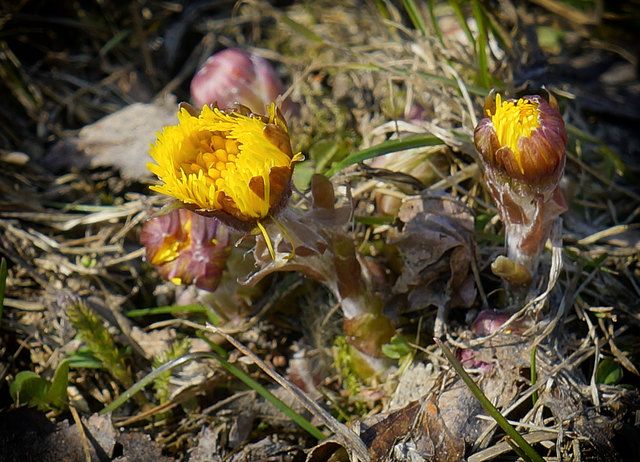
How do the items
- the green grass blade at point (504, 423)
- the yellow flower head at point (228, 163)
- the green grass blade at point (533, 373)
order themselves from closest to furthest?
the yellow flower head at point (228, 163)
the green grass blade at point (504, 423)
the green grass blade at point (533, 373)

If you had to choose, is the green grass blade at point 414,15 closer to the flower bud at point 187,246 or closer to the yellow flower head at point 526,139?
the yellow flower head at point 526,139

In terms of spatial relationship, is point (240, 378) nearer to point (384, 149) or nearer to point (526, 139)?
point (384, 149)

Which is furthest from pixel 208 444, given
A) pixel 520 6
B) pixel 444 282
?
pixel 520 6

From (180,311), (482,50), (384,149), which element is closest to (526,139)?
(384,149)

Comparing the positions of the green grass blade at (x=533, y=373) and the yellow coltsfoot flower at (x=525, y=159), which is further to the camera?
the green grass blade at (x=533, y=373)

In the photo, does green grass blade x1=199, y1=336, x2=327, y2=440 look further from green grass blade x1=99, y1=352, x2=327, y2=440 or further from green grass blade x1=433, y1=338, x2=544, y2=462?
green grass blade x1=433, y1=338, x2=544, y2=462

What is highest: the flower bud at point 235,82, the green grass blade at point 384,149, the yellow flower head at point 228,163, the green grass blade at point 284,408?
the yellow flower head at point 228,163

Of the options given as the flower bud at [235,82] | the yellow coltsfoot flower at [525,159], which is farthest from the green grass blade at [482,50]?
the flower bud at [235,82]

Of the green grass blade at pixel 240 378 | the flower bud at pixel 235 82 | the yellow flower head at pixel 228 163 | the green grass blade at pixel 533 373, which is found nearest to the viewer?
the yellow flower head at pixel 228 163
